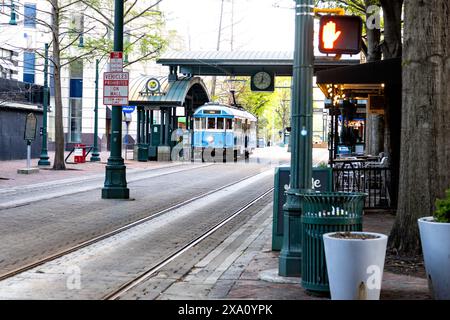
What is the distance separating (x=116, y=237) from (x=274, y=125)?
369 ft

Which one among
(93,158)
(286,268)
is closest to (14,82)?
(93,158)

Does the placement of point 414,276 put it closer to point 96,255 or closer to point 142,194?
point 96,255

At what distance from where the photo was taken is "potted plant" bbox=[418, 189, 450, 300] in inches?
259

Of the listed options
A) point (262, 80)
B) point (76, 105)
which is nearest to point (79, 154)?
point (262, 80)

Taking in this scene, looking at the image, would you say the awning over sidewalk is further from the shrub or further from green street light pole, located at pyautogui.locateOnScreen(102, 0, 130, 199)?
the shrub

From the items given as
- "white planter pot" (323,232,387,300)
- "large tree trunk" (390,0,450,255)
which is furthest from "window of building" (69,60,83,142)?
"white planter pot" (323,232,387,300)

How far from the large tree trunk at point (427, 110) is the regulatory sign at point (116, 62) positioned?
33.7ft

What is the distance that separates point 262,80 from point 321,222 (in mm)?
34438

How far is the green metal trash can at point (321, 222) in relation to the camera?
6762mm

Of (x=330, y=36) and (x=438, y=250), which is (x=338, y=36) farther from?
(x=438, y=250)

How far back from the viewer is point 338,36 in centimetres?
787

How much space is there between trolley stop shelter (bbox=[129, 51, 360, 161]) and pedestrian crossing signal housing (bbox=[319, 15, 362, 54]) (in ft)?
102

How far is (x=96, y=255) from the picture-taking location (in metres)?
9.78

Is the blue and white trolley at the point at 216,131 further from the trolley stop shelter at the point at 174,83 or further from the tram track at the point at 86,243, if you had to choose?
the tram track at the point at 86,243
